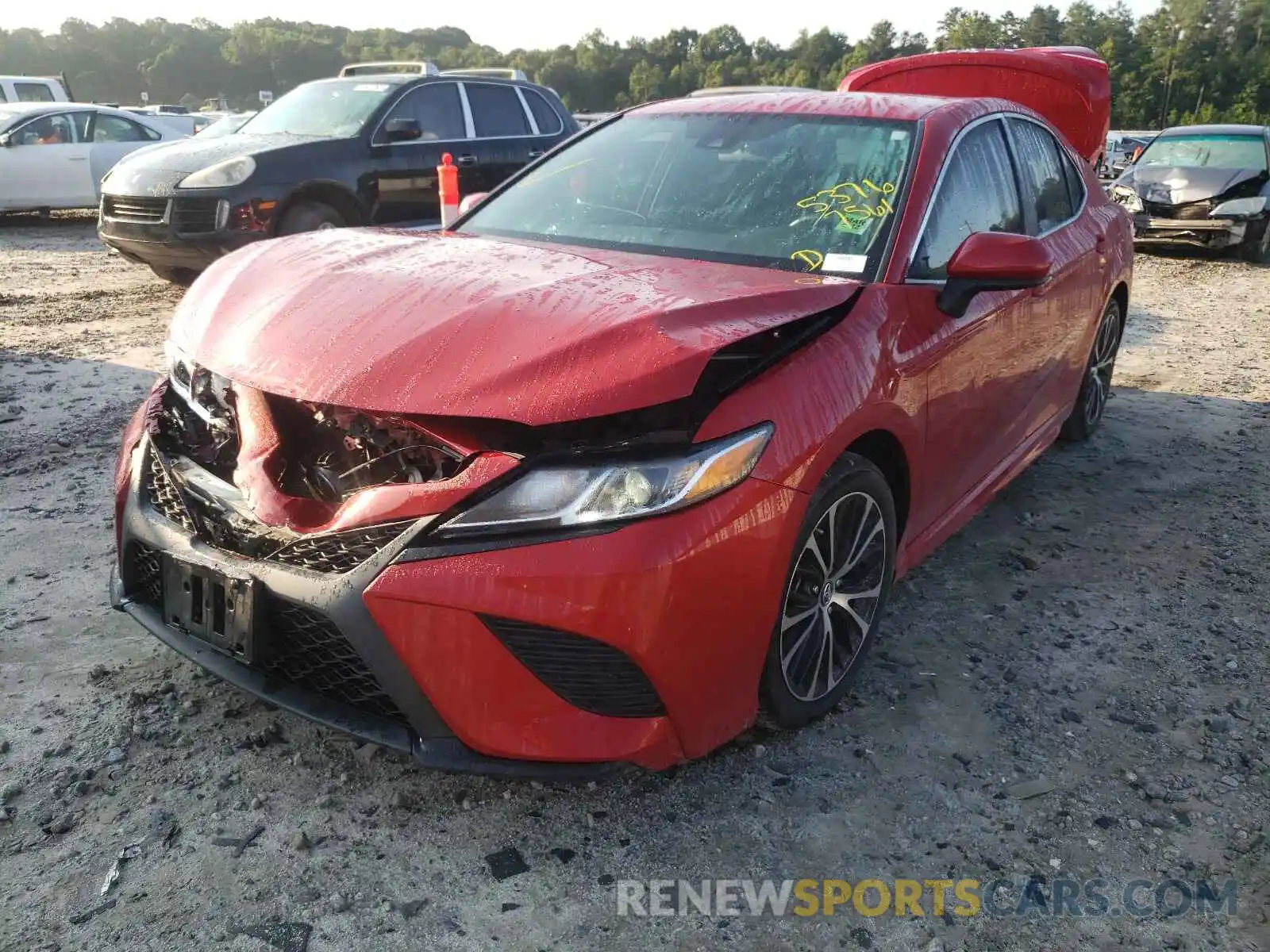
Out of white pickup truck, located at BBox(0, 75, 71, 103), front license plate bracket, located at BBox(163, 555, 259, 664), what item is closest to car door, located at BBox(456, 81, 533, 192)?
front license plate bracket, located at BBox(163, 555, 259, 664)

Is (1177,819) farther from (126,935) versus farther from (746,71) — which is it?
(746,71)

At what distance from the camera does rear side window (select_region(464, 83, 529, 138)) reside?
860 cm

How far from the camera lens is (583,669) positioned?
1950 millimetres

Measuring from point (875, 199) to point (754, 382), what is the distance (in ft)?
3.42

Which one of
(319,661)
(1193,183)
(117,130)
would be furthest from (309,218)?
(1193,183)

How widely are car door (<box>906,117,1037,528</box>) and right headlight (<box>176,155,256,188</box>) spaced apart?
5535 millimetres

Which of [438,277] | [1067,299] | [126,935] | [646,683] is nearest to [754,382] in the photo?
[646,683]

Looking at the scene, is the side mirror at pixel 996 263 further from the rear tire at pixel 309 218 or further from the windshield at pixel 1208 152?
the windshield at pixel 1208 152

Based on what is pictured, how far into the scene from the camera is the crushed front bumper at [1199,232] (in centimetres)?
1120

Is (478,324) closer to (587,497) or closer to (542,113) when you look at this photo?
(587,497)

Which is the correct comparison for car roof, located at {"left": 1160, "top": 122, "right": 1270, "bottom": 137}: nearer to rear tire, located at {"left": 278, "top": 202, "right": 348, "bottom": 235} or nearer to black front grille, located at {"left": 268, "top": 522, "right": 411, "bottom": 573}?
rear tire, located at {"left": 278, "top": 202, "right": 348, "bottom": 235}

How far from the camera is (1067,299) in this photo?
386 centimetres

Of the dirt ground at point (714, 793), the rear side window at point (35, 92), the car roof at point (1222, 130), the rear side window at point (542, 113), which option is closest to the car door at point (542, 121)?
the rear side window at point (542, 113)

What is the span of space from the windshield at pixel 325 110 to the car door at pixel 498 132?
2.57 ft
